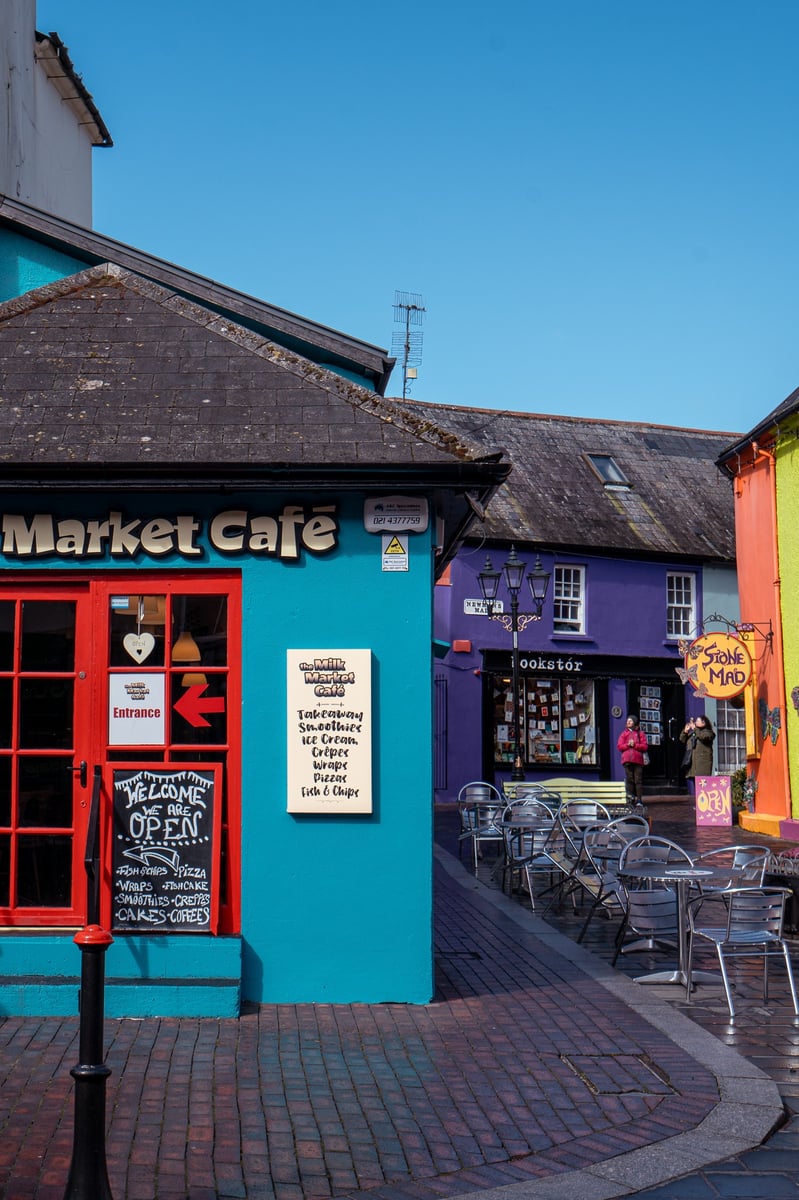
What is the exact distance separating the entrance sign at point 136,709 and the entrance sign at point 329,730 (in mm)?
800

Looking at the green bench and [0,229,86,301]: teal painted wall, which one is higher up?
[0,229,86,301]: teal painted wall

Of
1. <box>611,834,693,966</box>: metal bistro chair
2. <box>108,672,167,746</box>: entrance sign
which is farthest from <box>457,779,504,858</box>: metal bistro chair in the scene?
<box>108,672,167,746</box>: entrance sign

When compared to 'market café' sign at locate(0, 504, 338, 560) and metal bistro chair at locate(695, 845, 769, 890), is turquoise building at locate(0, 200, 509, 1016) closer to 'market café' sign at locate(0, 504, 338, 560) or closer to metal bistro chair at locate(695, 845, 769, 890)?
'market café' sign at locate(0, 504, 338, 560)

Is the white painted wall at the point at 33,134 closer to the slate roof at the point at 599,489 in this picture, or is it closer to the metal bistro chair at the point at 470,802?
the metal bistro chair at the point at 470,802

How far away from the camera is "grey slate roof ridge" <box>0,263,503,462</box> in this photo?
8.00 m

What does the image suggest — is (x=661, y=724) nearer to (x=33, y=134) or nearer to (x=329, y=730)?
(x=33, y=134)

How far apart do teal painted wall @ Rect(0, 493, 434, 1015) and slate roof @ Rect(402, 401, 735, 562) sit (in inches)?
796

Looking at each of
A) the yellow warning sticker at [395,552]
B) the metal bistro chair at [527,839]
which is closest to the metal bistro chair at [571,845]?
the metal bistro chair at [527,839]

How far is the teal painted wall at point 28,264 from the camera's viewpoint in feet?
35.7

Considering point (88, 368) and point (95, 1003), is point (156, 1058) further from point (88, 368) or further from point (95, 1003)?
point (88, 368)

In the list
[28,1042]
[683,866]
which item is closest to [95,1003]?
[28,1042]

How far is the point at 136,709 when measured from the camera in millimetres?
7785

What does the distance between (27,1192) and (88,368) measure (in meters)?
5.34

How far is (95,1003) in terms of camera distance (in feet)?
14.2
